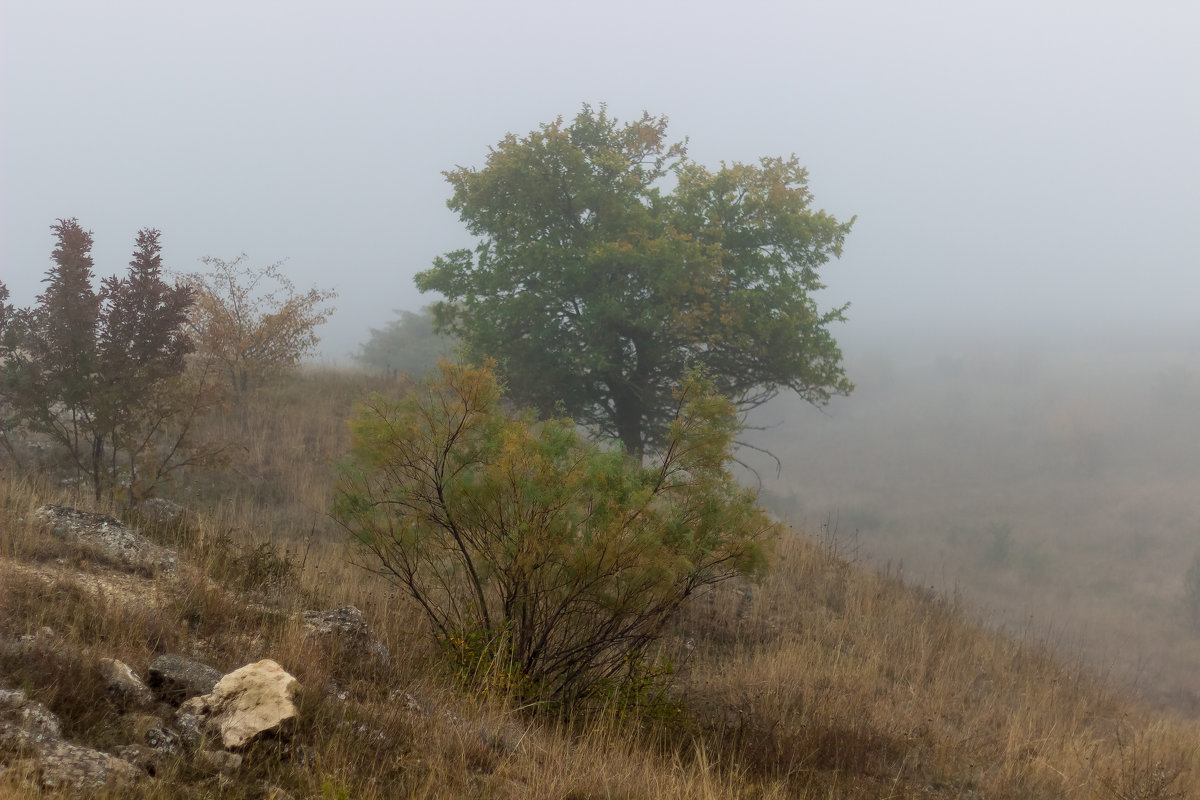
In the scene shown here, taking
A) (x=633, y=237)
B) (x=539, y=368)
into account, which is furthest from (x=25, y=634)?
(x=633, y=237)

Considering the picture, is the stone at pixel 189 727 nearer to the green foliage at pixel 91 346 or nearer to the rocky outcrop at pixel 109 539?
the rocky outcrop at pixel 109 539

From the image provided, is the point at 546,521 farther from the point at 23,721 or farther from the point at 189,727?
the point at 23,721

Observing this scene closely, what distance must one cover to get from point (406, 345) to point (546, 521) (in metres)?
38.2

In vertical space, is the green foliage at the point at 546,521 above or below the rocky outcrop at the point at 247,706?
above

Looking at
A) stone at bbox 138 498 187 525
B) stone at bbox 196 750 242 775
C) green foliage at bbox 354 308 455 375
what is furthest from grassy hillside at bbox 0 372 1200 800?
green foliage at bbox 354 308 455 375

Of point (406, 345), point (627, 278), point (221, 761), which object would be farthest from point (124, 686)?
point (406, 345)

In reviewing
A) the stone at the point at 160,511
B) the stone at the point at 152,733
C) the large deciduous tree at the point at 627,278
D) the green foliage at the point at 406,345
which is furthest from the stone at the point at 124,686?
the green foliage at the point at 406,345

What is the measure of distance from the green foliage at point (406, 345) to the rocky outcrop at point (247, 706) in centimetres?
3555

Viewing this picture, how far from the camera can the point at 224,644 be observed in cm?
462

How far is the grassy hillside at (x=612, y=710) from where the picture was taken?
3635 millimetres

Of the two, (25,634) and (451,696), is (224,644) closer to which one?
(25,634)

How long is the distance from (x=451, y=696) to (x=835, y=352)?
39.6 ft

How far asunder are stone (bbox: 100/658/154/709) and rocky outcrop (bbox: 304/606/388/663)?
1.06 m

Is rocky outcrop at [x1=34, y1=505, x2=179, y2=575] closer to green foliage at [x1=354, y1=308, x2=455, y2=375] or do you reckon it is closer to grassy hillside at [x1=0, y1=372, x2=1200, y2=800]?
grassy hillside at [x1=0, y1=372, x2=1200, y2=800]
